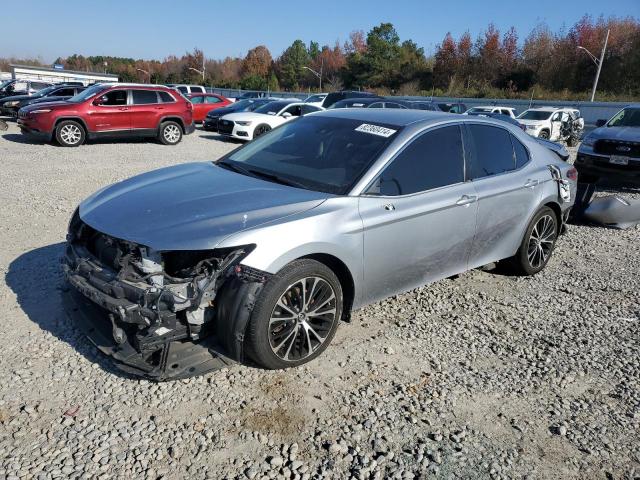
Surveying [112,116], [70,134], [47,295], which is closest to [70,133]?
[70,134]

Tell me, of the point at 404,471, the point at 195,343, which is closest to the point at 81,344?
the point at 195,343

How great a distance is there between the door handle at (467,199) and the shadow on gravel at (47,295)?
2824mm

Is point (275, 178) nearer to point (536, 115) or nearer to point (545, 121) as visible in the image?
point (545, 121)

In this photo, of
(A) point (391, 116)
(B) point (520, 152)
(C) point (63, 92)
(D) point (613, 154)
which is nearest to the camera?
(A) point (391, 116)

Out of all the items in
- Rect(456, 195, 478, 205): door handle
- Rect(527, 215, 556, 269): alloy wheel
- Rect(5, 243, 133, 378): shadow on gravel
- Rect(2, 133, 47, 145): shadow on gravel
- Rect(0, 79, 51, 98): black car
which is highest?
Rect(456, 195, 478, 205): door handle

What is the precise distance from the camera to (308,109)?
18.3 meters

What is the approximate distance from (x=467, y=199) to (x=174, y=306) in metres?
2.57

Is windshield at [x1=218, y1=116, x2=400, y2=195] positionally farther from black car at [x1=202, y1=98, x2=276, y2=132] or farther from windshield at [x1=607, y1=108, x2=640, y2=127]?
black car at [x1=202, y1=98, x2=276, y2=132]

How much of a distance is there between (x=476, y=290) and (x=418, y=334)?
1254 millimetres

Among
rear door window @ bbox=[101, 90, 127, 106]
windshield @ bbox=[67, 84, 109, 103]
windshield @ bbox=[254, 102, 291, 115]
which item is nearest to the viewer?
windshield @ bbox=[67, 84, 109, 103]

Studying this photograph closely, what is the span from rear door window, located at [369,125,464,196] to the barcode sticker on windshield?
Answer: 21cm

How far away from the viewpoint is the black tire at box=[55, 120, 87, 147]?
524 inches

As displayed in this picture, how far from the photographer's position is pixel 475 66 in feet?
222

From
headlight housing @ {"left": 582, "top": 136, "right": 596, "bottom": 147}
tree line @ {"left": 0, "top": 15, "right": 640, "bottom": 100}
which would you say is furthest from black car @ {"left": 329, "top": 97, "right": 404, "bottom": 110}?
tree line @ {"left": 0, "top": 15, "right": 640, "bottom": 100}
